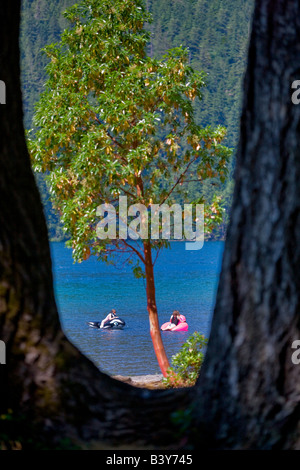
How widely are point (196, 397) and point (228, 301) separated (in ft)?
1.75

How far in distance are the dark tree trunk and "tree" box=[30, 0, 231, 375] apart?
26.0ft

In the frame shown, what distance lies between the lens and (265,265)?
2881mm

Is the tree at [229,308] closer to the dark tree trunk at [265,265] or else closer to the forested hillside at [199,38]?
the dark tree trunk at [265,265]

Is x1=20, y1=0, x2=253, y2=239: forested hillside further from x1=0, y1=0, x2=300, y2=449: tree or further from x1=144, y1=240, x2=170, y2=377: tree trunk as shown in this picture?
x1=0, y1=0, x2=300, y2=449: tree

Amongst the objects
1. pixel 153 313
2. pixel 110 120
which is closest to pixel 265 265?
pixel 110 120

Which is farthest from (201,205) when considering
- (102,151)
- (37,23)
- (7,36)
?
(37,23)

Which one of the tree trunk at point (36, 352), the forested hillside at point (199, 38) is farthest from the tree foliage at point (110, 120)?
the forested hillside at point (199, 38)

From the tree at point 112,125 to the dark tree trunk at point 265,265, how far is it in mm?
7924

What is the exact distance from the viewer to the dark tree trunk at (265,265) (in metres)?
2.87

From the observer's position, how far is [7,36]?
329cm

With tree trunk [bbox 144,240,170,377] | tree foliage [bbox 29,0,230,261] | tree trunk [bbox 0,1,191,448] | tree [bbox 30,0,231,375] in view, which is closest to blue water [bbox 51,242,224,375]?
tree trunk [bbox 144,240,170,377]

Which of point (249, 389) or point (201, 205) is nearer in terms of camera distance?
point (249, 389)

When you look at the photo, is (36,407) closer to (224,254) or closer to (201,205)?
(224,254)

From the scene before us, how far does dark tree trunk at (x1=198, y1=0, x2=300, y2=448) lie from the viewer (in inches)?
113
